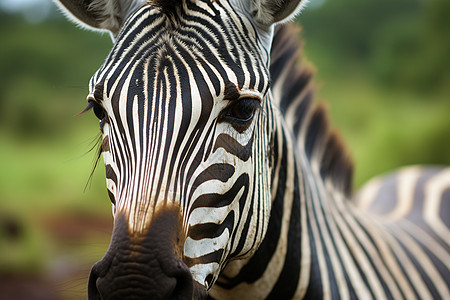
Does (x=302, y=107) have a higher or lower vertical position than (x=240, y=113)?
higher

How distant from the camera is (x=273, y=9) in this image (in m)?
2.08

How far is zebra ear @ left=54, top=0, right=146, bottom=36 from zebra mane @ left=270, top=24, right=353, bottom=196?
0.99 metres

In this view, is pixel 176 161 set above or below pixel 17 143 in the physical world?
above

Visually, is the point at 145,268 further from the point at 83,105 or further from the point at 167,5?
the point at 83,105

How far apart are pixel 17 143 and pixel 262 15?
14.2m

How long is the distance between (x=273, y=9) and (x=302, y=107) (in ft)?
3.40

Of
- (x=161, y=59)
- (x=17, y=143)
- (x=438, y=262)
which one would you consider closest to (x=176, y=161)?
(x=161, y=59)

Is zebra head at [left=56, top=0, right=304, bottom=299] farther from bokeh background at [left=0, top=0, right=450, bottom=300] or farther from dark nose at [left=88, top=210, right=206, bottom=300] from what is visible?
bokeh background at [left=0, top=0, right=450, bottom=300]

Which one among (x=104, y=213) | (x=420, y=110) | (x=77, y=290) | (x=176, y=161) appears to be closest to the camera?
(x=176, y=161)

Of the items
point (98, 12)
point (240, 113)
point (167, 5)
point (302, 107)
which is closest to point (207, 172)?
point (240, 113)

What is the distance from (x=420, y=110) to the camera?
11039mm

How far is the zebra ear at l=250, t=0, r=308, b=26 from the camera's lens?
2.06 meters

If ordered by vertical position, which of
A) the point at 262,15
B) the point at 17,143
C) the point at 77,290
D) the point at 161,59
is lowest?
the point at 17,143

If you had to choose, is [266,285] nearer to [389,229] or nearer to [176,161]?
[176,161]
